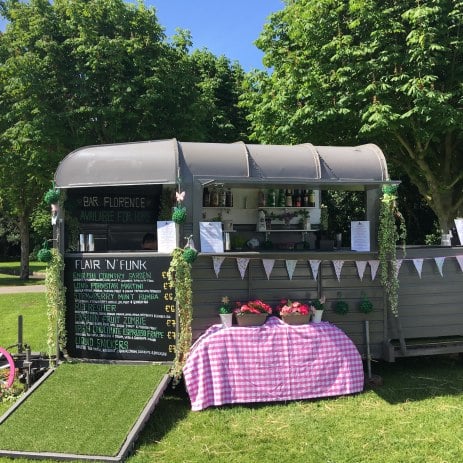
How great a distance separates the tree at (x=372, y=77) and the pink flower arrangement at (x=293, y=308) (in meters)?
5.68

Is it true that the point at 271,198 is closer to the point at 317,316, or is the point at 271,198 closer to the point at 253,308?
the point at 317,316

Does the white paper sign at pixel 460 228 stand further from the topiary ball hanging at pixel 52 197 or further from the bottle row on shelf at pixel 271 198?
the topiary ball hanging at pixel 52 197

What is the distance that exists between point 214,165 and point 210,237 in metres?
0.91

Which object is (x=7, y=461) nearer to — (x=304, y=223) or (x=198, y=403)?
(x=198, y=403)

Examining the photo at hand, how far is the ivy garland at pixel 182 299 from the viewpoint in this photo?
19.0ft

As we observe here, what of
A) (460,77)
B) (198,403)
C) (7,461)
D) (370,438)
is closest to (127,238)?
(198,403)

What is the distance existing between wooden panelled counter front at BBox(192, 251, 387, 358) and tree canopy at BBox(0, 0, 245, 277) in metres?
8.44

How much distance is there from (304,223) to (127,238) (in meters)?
3.52

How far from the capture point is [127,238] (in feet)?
28.0

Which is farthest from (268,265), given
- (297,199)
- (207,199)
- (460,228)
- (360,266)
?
(297,199)

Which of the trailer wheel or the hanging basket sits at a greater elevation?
the hanging basket

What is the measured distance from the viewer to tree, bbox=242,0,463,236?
33.0 ft

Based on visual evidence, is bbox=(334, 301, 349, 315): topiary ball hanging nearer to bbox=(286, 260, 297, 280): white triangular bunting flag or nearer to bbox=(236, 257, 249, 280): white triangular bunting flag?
bbox=(286, 260, 297, 280): white triangular bunting flag

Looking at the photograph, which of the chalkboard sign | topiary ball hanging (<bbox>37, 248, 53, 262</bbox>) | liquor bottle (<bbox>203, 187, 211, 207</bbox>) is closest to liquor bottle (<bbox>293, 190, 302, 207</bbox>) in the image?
liquor bottle (<bbox>203, 187, 211, 207</bbox>)
